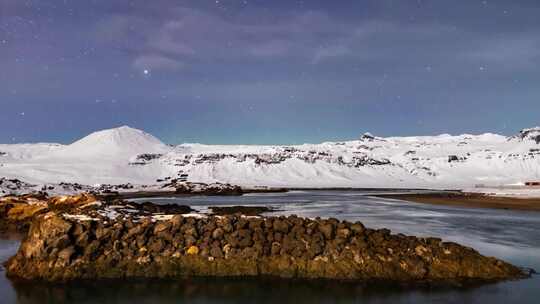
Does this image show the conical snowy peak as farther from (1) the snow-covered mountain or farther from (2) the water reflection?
(2) the water reflection

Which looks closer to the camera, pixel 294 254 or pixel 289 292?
pixel 289 292

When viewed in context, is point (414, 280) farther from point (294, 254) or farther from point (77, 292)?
point (77, 292)

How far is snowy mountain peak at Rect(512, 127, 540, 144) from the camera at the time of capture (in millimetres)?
167750

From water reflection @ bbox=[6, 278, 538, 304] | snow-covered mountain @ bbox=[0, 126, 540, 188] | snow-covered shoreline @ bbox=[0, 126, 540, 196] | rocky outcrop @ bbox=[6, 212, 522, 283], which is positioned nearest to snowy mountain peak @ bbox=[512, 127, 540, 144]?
snow-covered shoreline @ bbox=[0, 126, 540, 196]

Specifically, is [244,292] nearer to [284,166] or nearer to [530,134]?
[284,166]

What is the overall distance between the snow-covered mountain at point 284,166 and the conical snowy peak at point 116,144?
31 cm

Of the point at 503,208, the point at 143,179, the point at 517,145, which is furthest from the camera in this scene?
the point at 517,145

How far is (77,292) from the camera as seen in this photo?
1555cm

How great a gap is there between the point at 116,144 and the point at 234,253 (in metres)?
149

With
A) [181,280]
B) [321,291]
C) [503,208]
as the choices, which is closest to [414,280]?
[321,291]

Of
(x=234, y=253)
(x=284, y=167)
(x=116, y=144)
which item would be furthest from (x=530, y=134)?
(x=234, y=253)

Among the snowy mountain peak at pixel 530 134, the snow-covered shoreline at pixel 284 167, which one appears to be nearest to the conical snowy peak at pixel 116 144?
the snow-covered shoreline at pixel 284 167

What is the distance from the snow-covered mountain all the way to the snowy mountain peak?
4.10 ft

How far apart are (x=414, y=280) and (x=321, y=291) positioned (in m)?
3.28
